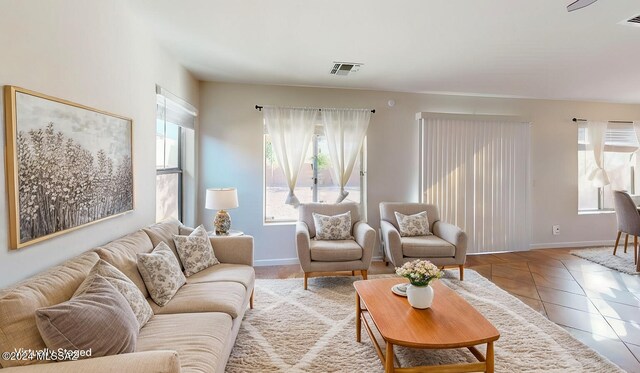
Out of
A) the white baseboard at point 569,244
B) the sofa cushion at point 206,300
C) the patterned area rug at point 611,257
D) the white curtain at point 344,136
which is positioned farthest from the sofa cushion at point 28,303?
the white baseboard at point 569,244

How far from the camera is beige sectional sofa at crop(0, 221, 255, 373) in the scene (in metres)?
1.13

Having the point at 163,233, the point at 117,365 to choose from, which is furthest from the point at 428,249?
the point at 117,365

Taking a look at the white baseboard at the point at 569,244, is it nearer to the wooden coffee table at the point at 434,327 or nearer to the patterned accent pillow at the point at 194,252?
the wooden coffee table at the point at 434,327

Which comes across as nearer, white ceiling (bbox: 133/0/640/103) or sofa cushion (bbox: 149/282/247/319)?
sofa cushion (bbox: 149/282/247/319)

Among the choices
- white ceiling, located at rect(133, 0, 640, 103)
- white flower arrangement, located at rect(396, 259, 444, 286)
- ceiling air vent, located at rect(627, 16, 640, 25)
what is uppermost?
white ceiling, located at rect(133, 0, 640, 103)

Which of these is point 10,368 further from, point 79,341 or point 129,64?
point 129,64

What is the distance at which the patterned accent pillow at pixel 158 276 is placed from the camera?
1.96 metres

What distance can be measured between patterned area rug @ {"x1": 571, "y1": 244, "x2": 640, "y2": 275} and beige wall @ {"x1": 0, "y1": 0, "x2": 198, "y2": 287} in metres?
5.60

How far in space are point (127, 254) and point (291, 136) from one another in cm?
260

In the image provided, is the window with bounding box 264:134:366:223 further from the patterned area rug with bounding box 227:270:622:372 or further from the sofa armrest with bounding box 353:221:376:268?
the patterned area rug with bounding box 227:270:622:372

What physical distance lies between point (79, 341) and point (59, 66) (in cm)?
140

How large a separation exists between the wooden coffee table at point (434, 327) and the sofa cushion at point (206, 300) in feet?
2.89

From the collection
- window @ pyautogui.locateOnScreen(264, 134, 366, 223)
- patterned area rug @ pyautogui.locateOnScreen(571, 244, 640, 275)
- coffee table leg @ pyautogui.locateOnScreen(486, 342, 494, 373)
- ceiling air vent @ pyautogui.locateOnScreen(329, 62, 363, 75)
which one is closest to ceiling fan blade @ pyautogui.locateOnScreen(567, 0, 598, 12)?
ceiling air vent @ pyautogui.locateOnScreen(329, 62, 363, 75)

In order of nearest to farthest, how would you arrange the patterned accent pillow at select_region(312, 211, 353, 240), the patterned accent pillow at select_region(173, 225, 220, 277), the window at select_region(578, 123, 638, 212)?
the patterned accent pillow at select_region(173, 225, 220, 277) → the patterned accent pillow at select_region(312, 211, 353, 240) → the window at select_region(578, 123, 638, 212)
